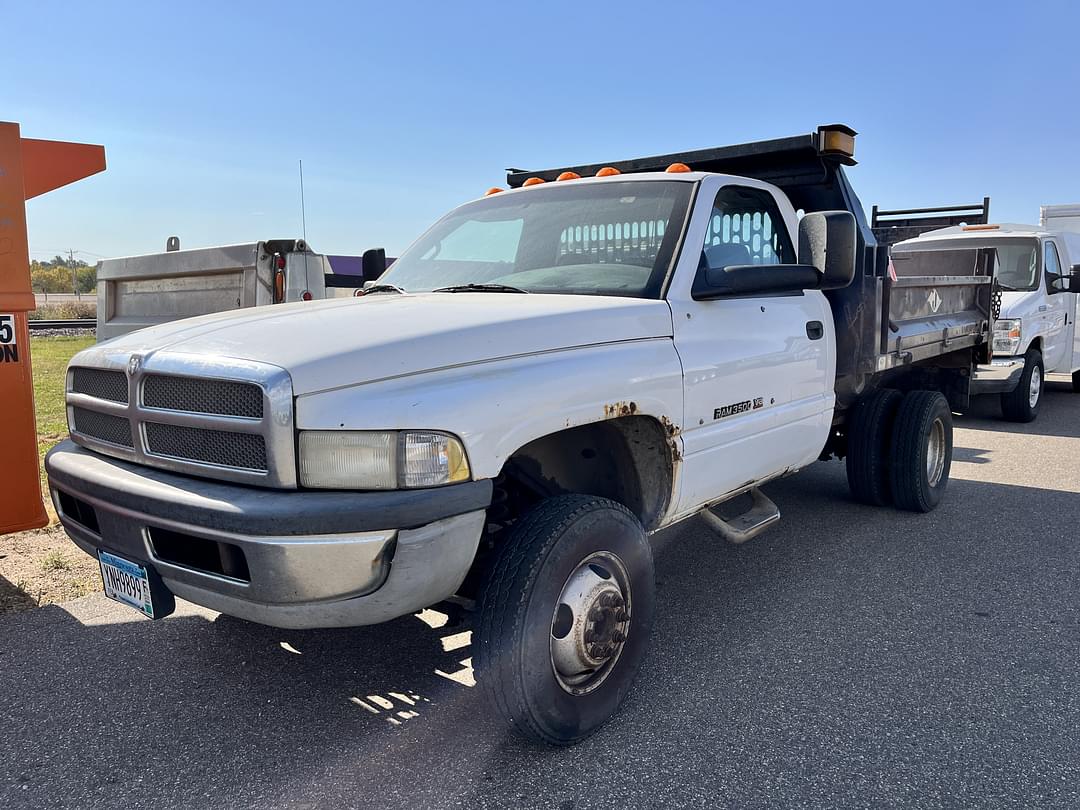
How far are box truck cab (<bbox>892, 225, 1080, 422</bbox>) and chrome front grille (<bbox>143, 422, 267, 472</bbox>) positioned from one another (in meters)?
8.52

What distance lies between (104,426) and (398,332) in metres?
1.19

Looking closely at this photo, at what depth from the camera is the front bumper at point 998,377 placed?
363 inches

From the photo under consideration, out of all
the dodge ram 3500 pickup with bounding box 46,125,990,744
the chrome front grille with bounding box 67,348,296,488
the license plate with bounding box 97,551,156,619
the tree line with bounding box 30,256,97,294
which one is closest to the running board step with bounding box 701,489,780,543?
the dodge ram 3500 pickup with bounding box 46,125,990,744

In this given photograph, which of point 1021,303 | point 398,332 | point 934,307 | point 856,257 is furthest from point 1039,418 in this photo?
point 398,332

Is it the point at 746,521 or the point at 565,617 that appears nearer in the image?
the point at 565,617

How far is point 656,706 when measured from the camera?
3129 mm

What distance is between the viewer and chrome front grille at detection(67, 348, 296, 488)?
91.1 inches

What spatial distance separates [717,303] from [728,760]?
5.83 ft

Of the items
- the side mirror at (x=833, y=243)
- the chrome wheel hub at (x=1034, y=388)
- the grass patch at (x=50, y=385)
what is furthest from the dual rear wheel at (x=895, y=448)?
the grass patch at (x=50, y=385)

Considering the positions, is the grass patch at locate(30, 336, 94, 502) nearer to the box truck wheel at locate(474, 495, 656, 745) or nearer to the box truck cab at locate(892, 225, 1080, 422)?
A: the box truck wheel at locate(474, 495, 656, 745)

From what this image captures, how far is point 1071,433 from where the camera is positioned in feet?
30.1

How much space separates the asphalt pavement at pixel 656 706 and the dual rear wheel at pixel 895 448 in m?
0.90

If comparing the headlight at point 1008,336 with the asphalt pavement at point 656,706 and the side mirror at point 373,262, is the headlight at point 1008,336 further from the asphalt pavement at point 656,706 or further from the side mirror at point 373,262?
the side mirror at point 373,262

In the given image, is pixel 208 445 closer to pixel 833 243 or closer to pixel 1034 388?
pixel 833 243
